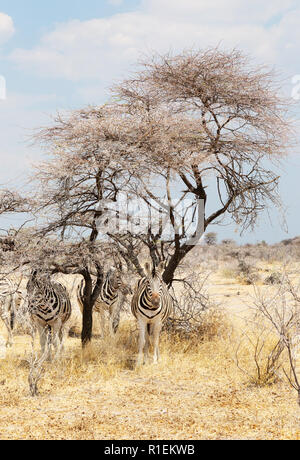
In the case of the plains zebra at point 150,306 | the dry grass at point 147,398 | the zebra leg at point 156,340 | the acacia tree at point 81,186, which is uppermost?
the acacia tree at point 81,186

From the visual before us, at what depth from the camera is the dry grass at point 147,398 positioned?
5.84 meters

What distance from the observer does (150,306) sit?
8.94m

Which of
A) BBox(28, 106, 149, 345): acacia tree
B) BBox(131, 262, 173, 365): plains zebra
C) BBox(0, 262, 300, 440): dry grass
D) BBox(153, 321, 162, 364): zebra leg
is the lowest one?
BBox(0, 262, 300, 440): dry grass

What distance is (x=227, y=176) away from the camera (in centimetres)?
1075

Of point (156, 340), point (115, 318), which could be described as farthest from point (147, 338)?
point (115, 318)

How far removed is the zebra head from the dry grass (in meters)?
1.06

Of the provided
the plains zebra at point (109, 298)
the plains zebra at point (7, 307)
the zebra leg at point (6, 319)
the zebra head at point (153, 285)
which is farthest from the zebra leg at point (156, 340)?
the zebra leg at point (6, 319)

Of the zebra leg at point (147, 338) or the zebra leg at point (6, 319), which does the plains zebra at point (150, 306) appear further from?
the zebra leg at point (6, 319)

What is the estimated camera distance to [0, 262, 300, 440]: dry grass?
584 cm

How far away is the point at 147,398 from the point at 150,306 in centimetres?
201

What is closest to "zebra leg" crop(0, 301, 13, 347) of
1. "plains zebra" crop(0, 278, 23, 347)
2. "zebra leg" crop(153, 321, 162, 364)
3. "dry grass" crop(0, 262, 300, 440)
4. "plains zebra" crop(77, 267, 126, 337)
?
"plains zebra" crop(0, 278, 23, 347)

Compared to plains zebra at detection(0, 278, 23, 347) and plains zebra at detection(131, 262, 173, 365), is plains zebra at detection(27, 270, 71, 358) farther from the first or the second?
plains zebra at detection(0, 278, 23, 347)

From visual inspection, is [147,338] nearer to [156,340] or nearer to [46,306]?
[156,340]
